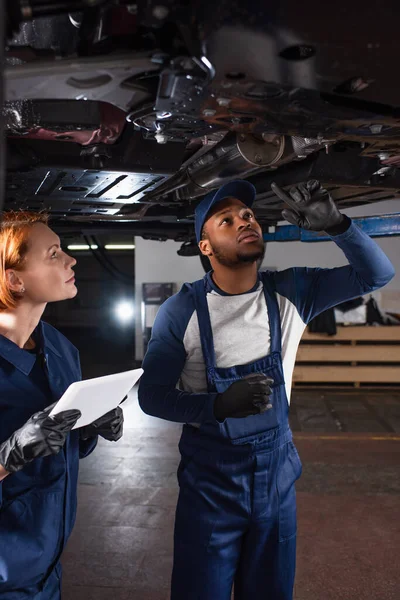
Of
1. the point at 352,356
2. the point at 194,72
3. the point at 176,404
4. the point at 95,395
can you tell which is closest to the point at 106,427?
the point at 176,404

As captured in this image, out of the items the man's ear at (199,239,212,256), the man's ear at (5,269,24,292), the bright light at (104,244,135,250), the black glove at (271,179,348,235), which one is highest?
the bright light at (104,244,135,250)

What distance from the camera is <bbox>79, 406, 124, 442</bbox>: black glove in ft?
5.81

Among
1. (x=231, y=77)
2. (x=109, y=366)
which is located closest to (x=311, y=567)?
(x=231, y=77)

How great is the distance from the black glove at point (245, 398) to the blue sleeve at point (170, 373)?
62 millimetres

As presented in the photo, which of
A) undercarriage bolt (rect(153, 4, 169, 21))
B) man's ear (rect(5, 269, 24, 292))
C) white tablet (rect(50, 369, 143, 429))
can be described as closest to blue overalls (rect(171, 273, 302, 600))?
white tablet (rect(50, 369, 143, 429))

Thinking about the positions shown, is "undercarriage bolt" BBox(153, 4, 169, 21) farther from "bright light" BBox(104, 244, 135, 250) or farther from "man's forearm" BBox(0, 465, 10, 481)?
"bright light" BBox(104, 244, 135, 250)

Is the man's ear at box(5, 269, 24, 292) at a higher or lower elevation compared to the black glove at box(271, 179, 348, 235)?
A: lower

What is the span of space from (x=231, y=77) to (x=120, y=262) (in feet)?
38.9

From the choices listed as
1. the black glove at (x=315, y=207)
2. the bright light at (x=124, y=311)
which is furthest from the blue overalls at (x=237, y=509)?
the bright light at (x=124, y=311)

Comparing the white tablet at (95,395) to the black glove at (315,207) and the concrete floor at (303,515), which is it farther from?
the concrete floor at (303,515)

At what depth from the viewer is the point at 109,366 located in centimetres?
868

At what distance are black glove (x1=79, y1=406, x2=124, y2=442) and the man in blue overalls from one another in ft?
0.40

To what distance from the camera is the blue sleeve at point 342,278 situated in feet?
6.03

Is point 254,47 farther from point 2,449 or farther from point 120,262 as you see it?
point 120,262
